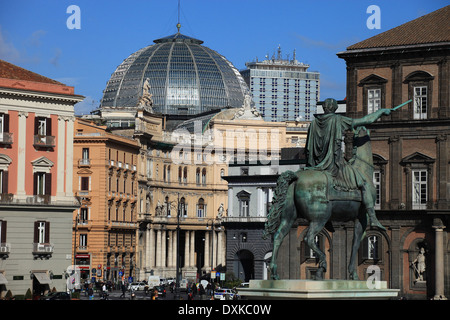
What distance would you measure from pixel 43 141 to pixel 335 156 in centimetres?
5504

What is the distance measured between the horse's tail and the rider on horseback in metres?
0.86

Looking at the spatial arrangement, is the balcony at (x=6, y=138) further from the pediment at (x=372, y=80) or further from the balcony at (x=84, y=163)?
the balcony at (x=84, y=163)

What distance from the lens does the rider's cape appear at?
94.5 feet

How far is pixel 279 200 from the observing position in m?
28.6

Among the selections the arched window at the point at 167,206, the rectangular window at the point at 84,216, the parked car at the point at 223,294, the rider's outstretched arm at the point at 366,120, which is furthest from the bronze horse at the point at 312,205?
the arched window at the point at 167,206

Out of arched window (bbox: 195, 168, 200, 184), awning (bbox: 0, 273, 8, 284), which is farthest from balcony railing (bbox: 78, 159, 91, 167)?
awning (bbox: 0, 273, 8, 284)

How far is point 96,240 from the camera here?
5202 inches

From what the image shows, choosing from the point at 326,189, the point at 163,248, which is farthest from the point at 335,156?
the point at 163,248

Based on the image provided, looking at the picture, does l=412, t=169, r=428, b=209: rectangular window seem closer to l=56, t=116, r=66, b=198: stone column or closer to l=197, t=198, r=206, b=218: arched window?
l=56, t=116, r=66, b=198: stone column

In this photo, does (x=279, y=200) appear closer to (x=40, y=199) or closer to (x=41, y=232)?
(x=40, y=199)
